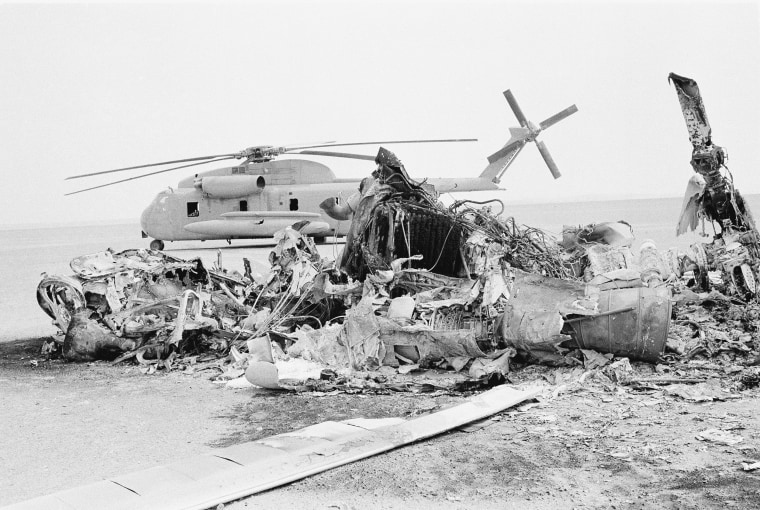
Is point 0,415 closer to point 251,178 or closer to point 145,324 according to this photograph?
point 145,324

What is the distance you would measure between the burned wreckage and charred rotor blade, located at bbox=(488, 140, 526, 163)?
1333 centimetres

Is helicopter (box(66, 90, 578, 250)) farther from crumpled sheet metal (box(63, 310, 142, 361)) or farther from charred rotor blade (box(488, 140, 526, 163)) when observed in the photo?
crumpled sheet metal (box(63, 310, 142, 361))

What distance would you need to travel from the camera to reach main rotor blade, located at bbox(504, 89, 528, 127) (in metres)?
25.0

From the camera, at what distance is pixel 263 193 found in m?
25.9

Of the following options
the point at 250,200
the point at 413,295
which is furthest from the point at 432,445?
the point at 250,200

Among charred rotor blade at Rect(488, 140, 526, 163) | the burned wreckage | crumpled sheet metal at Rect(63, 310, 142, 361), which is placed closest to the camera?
the burned wreckage

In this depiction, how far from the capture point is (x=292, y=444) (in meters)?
4.86

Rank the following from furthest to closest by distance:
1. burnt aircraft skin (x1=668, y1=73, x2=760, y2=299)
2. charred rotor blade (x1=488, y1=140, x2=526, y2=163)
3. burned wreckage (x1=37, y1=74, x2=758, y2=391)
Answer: charred rotor blade (x1=488, y1=140, x2=526, y2=163) → burnt aircraft skin (x1=668, y1=73, x2=760, y2=299) → burned wreckage (x1=37, y1=74, x2=758, y2=391)

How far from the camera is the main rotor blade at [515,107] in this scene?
25.0m

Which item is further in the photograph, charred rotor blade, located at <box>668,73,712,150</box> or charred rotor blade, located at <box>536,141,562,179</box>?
charred rotor blade, located at <box>536,141,562,179</box>

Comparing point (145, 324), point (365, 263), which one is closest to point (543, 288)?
point (365, 263)

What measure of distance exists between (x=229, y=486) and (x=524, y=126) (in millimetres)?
22483

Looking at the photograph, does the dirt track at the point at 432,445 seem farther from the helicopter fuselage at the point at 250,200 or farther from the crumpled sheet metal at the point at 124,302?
the helicopter fuselage at the point at 250,200

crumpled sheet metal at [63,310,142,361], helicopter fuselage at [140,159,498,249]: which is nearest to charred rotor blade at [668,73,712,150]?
crumpled sheet metal at [63,310,142,361]
